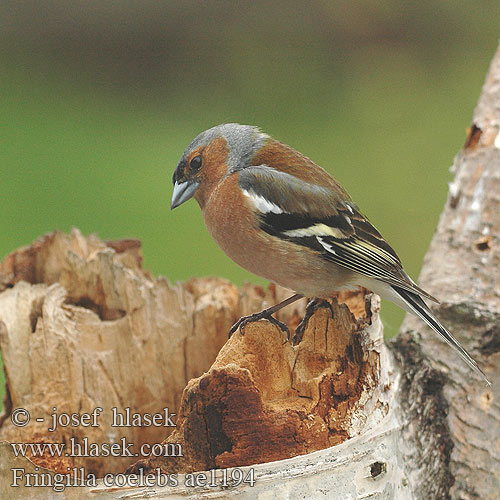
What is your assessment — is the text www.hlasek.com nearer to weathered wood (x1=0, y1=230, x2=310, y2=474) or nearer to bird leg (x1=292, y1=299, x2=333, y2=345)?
weathered wood (x1=0, y1=230, x2=310, y2=474)

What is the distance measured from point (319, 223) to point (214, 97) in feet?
22.0

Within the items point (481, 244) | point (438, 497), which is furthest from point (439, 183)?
point (438, 497)

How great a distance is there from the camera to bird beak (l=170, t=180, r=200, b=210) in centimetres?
327

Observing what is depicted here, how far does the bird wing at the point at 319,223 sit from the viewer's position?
305 centimetres

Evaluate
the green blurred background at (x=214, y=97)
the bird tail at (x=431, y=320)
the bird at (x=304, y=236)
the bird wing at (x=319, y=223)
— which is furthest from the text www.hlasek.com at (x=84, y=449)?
the green blurred background at (x=214, y=97)

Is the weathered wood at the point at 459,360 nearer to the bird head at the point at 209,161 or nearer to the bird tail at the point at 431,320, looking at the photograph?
the bird tail at the point at 431,320

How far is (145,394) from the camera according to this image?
146 inches

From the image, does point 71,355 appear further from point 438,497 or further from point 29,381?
point 438,497

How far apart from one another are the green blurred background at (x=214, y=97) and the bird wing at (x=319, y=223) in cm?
437

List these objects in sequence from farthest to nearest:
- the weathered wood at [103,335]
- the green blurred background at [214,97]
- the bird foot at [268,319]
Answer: the green blurred background at [214,97], the weathered wood at [103,335], the bird foot at [268,319]

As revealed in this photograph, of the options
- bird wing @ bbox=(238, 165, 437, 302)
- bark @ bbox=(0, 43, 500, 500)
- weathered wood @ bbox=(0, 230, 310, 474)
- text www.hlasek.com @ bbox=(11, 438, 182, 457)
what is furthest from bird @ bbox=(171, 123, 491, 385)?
text www.hlasek.com @ bbox=(11, 438, 182, 457)

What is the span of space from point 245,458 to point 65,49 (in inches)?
354

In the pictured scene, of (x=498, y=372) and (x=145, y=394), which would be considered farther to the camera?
(x=145, y=394)

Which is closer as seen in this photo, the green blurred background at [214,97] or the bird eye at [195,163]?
the bird eye at [195,163]
